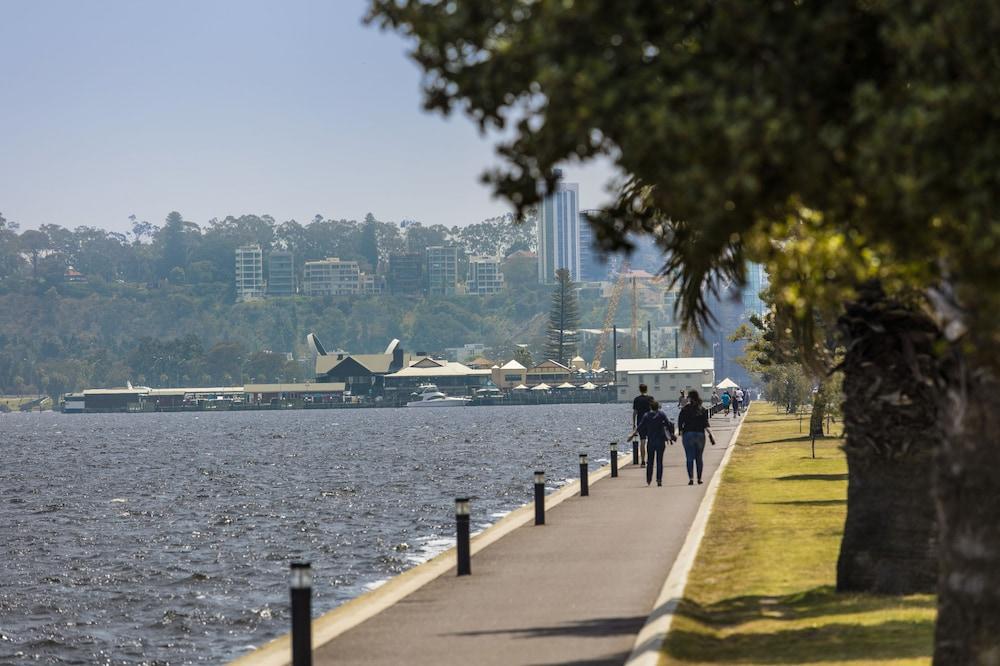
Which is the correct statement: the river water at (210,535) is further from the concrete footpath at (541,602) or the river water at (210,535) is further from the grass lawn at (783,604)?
the grass lawn at (783,604)

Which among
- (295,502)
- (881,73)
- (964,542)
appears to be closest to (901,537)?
(964,542)

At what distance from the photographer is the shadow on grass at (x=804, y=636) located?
38.2 ft

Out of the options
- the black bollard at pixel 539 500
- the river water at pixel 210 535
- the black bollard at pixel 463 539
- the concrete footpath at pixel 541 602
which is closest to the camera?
the concrete footpath at pixel 541 602

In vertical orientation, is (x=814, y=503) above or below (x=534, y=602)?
above

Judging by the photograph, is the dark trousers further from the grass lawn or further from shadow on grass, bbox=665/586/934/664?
shadow on grass, bbox=665/586/934/664

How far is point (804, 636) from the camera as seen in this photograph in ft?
41.0

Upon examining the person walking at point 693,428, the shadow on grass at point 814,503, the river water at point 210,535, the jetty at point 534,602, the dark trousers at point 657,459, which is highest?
the person walking at point 693,428

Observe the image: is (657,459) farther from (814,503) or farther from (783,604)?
(783,604)

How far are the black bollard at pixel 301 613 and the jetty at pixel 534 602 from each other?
1189 mm

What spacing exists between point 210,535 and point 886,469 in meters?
25.4

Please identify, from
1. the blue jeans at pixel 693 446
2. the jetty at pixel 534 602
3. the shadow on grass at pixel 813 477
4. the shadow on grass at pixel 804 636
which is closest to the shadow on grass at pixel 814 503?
the jetty at pixel 534 602

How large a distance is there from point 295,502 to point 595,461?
1437cm

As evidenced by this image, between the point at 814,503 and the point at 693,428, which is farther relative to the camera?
the point at 693,428

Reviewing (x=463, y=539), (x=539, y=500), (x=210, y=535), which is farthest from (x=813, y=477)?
(x=463, y=539)
